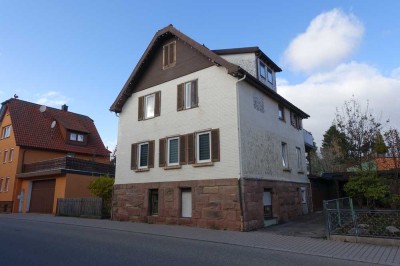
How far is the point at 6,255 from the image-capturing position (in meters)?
8.36

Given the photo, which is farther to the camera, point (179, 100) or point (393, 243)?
point (179, 100)

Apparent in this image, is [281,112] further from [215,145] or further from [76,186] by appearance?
[76,186]

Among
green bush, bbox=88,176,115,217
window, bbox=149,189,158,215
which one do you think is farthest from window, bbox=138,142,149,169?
green bush, bbox=88,176,115,217

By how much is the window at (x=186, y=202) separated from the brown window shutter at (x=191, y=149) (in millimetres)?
1592

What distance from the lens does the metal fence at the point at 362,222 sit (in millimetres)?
10469

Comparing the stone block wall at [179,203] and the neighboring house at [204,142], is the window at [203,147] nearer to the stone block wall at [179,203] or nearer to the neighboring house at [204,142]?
the neighboring house at [204,142]

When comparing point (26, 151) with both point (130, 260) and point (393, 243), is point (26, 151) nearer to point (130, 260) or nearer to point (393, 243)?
point (130, 260)

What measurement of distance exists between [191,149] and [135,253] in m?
8.59

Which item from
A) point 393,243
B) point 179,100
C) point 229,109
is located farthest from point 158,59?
point 393,243

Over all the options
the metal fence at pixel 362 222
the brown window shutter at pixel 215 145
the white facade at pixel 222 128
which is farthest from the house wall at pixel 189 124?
the metal fence at pixel 362 222

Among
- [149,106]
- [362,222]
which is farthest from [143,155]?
[362,222]

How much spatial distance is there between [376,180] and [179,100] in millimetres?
10775

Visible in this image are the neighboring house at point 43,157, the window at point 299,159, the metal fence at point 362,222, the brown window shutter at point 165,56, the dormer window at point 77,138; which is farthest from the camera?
the dormer window at point 77,138

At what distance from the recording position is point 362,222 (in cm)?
1116
